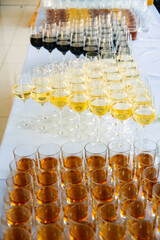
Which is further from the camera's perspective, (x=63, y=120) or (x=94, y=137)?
(x=63, y=120)

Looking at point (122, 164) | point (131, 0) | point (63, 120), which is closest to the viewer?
point (122, 164)

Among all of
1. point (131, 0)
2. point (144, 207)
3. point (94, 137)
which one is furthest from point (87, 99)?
point (131, 0)

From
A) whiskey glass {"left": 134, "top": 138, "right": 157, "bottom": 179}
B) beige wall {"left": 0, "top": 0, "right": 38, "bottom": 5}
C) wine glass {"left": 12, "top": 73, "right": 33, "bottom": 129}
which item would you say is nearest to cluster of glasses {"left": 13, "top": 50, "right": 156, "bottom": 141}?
wine glass {"left": 12, "top": 73, "right": 33, "bottom": 129}

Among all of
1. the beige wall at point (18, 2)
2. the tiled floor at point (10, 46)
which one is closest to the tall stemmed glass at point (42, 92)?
the tiled floor at point (10, 46)

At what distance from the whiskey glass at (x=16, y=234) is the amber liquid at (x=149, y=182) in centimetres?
42

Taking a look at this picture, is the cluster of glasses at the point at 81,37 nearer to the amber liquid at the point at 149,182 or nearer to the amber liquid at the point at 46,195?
Result: the amber liquid at the point at 149,182

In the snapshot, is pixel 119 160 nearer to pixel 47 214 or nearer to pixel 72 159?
pixel 72 159

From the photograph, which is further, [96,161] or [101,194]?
[96,161]

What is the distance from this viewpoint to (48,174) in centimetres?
120

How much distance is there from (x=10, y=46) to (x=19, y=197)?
4.43 metres

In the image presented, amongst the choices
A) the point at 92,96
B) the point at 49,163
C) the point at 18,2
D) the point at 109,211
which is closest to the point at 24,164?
the point at 49,163

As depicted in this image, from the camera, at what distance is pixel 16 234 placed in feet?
3.16

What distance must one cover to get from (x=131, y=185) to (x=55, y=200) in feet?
0.89

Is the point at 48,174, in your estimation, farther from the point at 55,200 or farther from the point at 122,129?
the point at 122,129
